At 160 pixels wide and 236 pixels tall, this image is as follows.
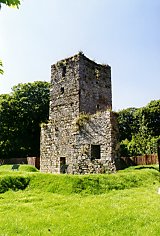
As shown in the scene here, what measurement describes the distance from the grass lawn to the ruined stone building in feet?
18.3

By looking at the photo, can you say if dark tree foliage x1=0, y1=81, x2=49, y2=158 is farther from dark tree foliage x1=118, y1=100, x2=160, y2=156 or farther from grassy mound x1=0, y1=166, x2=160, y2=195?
grassy mound x1=0, y1=166, x2=160, y2=195

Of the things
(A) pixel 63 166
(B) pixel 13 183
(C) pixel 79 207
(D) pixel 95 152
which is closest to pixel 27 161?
(A) pixel 63 166

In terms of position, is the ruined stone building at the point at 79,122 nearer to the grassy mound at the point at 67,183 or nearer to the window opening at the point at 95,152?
the window opening at the point at 95,152

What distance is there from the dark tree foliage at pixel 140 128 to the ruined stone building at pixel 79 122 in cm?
642

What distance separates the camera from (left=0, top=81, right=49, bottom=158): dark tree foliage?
39000 millimetres

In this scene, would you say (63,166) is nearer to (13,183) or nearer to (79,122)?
(79,122)

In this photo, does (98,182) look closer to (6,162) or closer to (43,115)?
(6,162)

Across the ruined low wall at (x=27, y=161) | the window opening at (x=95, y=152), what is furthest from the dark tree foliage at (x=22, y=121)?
the window opening at (x=95, y=152)

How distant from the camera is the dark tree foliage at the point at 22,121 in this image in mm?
39000

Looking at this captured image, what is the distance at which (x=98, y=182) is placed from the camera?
42.0ft

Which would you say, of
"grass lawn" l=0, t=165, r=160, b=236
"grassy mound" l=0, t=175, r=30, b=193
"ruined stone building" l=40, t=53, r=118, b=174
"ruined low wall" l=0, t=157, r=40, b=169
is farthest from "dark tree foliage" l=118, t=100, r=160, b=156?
"grassy mound" l=0, t=175, r=30, b=193

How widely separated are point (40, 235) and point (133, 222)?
2557 mm

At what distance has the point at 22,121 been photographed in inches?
1578

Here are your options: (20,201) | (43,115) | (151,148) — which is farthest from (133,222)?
(43,115)
